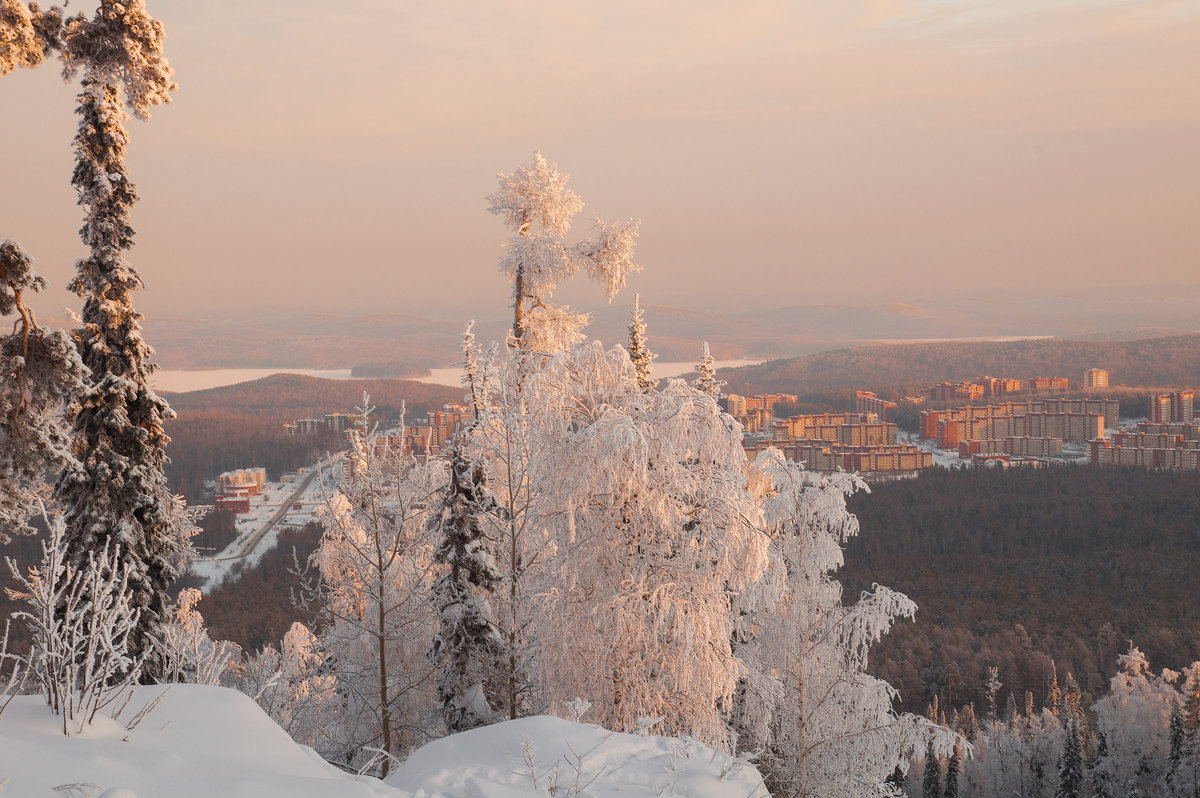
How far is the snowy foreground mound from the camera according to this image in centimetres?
475

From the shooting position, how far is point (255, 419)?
523 feet

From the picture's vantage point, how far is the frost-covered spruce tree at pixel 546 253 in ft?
49.2

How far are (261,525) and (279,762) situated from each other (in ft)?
442

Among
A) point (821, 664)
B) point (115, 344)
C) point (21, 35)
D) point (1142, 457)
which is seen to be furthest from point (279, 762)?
point (1142, 457)

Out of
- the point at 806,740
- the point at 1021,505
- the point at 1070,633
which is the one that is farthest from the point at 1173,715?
the point at 1021,505

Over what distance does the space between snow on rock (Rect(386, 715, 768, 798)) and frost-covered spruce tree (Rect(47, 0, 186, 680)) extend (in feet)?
24.4

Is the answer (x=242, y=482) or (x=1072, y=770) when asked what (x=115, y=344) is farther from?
(x=242, y=482)

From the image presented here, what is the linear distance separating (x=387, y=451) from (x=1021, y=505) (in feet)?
473

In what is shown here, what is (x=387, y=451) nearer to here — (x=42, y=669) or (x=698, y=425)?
(x=698, y=425)

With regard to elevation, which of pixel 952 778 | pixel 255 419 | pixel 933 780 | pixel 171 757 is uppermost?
pixel 171 757

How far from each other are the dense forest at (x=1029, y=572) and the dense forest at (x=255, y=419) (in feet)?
237

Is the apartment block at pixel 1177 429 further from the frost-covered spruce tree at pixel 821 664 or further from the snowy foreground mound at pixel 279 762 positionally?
the snowy foreground mound at pixel 279 762

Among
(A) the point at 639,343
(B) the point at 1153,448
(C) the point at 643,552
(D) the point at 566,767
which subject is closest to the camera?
(D) the point at 566,767

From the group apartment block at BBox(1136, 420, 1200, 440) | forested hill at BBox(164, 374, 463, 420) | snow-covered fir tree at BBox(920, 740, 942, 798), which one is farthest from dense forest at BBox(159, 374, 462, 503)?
apartment block at BBox(1136, 420, 1200, 440)
